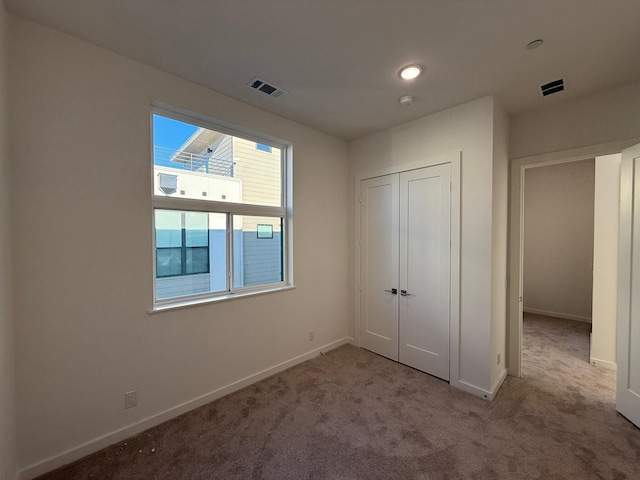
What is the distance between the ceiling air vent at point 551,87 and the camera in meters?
2.20

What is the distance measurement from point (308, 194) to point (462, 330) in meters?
2.20

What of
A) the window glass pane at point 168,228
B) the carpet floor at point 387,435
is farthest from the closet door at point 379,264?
the window glass pane at point 168,228

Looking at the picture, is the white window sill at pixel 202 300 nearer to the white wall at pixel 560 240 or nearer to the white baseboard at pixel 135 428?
the white baseboard at pixel 135 428

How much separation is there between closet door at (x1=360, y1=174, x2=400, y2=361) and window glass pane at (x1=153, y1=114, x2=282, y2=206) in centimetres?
119

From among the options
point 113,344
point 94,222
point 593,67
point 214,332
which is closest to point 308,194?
point 214,332

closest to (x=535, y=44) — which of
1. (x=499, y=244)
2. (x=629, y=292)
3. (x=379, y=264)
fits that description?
(x=499, y=244)

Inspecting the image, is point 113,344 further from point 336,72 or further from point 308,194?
point 336,72

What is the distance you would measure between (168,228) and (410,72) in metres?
2.37

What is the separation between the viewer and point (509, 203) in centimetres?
278

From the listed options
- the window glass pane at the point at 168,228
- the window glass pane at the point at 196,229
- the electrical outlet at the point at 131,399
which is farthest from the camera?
the window glass pane at the point at 196,229

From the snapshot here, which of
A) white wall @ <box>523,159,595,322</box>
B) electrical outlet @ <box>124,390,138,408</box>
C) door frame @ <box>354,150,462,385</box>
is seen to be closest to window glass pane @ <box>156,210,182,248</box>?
electrical outlet @ <box>124,390,138,408</box>

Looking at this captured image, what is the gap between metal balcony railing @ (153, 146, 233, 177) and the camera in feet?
7.29

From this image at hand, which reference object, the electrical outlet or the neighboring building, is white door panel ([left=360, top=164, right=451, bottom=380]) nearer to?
the neighboring building

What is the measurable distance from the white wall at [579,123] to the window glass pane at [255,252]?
107 inches
